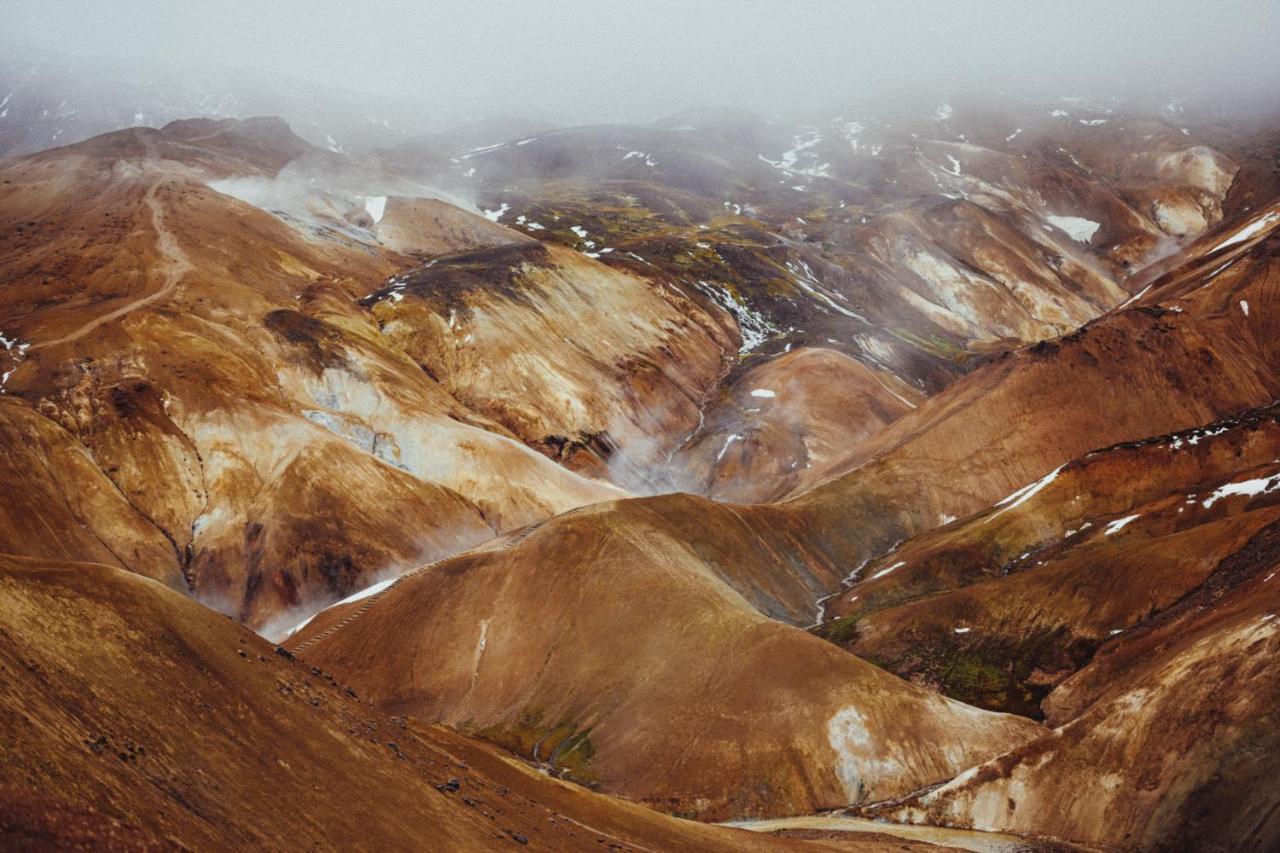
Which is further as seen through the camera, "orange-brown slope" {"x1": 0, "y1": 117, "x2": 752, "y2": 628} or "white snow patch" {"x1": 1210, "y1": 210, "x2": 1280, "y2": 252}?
"white snow patch" {"x1": 1210, "y1": 210, "x2": 1280, "y2": 252}

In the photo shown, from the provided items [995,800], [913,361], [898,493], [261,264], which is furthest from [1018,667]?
[913,361]

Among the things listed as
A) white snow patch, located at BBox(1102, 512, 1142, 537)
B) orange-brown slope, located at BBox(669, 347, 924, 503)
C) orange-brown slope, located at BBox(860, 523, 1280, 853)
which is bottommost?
orange-brown slope, located at BBox(669, 347, 924, 503)

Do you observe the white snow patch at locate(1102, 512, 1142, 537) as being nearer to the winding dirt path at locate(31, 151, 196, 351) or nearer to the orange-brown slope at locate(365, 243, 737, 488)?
the orange-brown slope at locate(365, 243, 737, 488)

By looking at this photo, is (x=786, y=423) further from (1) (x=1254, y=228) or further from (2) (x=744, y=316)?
(1) (x=1254, y=228)

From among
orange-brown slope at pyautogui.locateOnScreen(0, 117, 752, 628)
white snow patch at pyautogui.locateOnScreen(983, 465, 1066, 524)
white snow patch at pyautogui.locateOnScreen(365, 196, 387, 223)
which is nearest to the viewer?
white snow patch at pyautogui.locateOnScreen(983, 465, 1066, 524)

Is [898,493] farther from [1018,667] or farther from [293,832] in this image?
[293,832]

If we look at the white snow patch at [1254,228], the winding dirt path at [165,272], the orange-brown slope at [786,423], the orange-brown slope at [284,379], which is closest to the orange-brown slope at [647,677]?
the orange-brown slope at [284,379]

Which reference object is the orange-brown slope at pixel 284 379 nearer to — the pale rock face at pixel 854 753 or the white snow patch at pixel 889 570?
the white snow patch at pixel 889 570

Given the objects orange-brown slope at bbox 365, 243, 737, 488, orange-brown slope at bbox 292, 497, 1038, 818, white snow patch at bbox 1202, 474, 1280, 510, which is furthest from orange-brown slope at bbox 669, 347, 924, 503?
white snow patch at bbox 1202, 474, 1280, 510
